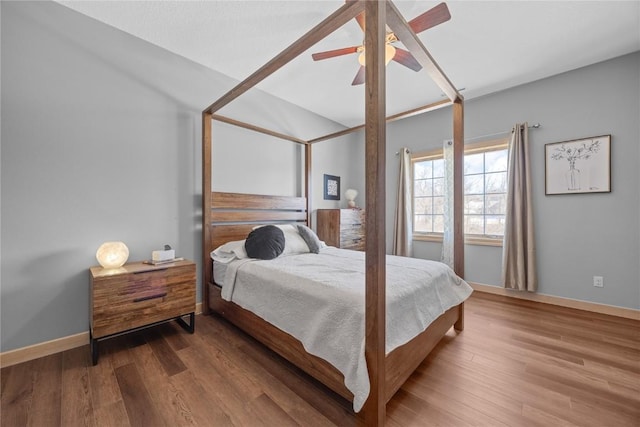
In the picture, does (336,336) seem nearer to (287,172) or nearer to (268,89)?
(287,172)

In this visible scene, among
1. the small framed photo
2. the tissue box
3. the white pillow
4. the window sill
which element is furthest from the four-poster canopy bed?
the small framed photo

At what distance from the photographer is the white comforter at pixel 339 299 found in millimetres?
1300

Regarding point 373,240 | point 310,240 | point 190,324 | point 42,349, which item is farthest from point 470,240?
point 42,349

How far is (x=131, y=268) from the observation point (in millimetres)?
1974

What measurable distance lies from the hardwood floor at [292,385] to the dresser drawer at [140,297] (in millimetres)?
243

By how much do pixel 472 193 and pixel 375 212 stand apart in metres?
3.20

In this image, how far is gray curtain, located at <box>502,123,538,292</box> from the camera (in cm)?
304

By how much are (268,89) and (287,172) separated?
1.11 meters

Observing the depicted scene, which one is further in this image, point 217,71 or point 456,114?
point 217,71

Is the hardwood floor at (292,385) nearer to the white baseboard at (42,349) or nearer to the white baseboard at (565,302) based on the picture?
the white baseboard at (42,349)

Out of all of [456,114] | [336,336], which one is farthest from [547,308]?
[336,336]

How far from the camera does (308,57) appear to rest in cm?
257

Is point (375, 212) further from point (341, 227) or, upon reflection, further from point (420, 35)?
point (341, 227)

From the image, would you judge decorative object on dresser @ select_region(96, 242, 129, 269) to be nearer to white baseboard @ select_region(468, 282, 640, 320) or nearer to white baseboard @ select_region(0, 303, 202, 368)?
white baseboard @ select_region(0, 303, 202, 368)
